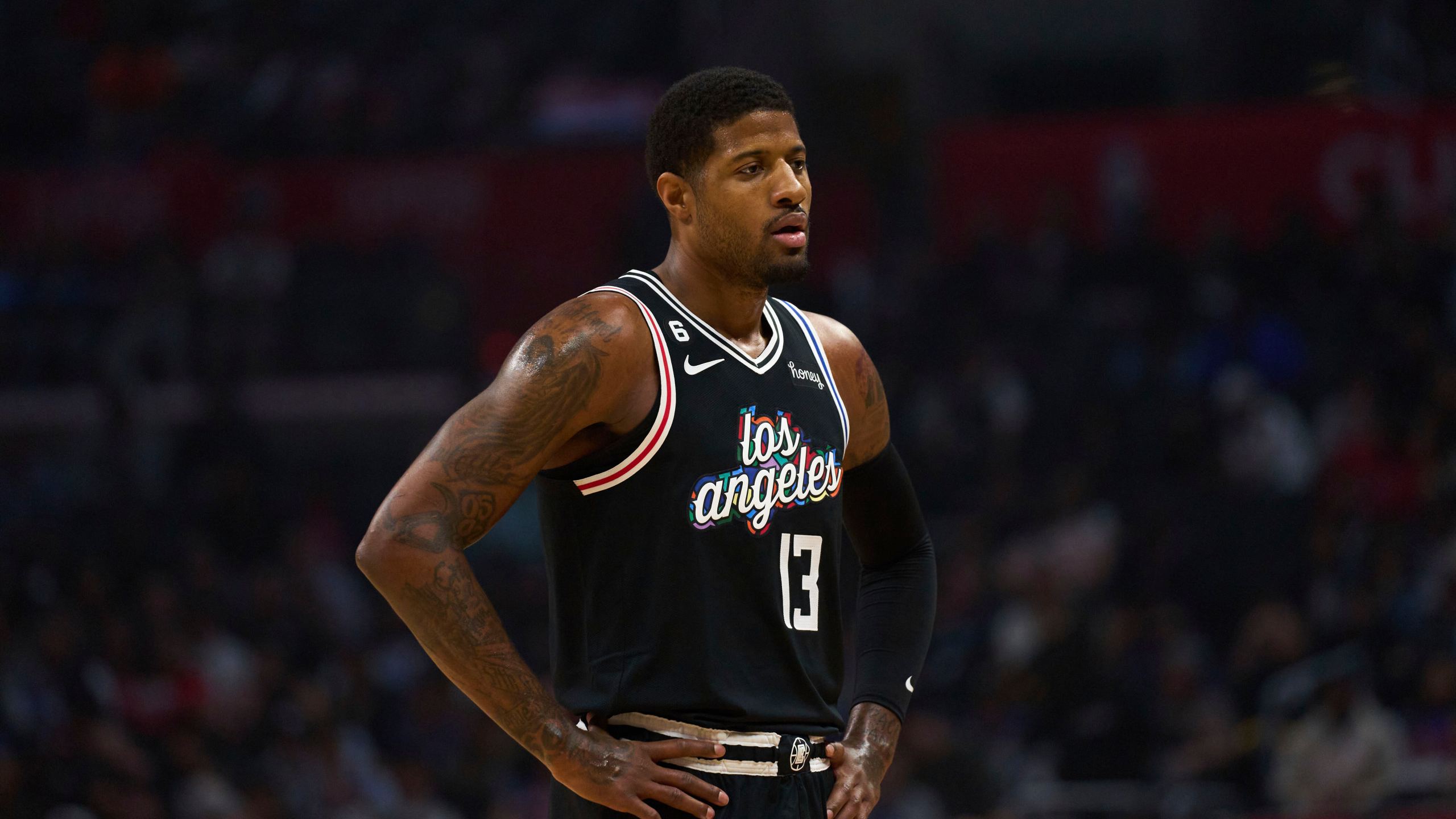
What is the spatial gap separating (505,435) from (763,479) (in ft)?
1.62

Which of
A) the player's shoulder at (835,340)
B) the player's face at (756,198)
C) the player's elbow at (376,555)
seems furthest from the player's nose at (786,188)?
the player's elbow at (376,555)

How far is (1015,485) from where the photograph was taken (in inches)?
396

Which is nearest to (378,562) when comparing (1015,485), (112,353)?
(1015,485)

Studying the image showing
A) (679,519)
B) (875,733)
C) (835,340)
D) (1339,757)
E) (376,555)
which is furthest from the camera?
(1339,757)

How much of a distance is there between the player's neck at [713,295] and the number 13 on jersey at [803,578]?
1.23 ft

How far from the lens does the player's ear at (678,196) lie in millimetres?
3070

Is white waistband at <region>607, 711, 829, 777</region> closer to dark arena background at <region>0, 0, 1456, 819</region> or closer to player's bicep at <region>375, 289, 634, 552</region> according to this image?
player's bicep at <region>375, 289, 634, 552</region>

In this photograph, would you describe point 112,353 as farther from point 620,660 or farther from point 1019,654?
point 620,660

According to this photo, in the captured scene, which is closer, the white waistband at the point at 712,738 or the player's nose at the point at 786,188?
the white waistband at the point at 712,738

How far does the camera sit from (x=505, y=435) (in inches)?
107

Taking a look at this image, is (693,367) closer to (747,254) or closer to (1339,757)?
(747,254)

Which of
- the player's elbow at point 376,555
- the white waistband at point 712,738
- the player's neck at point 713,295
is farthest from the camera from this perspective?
the player's neck at point 713,295

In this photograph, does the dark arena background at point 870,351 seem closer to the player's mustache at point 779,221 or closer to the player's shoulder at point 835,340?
the player's shoulder at point 835,340

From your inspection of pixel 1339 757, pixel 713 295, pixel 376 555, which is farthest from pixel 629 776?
pixel 1339 757
